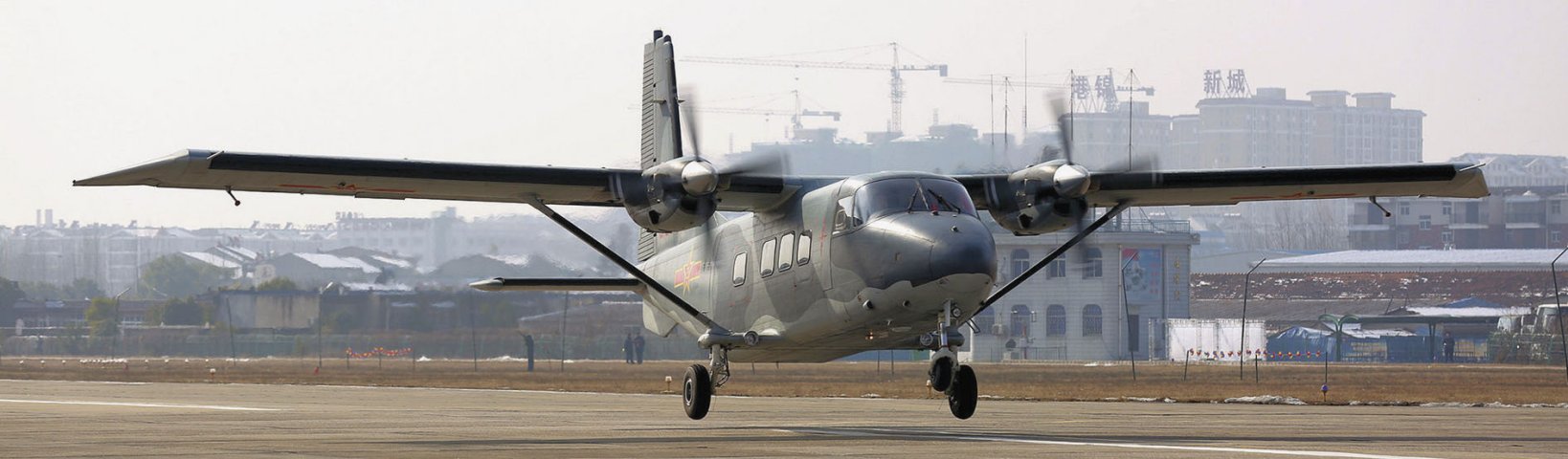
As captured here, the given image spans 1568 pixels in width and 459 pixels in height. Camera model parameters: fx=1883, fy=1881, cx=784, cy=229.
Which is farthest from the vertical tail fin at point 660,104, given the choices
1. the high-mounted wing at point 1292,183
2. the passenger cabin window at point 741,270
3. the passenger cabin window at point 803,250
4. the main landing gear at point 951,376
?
the main landing gear at point 951,376

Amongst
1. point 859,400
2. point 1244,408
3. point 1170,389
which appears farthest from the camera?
point 1170,389

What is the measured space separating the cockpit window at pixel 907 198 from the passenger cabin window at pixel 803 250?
4.65ft

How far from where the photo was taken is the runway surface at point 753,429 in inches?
732

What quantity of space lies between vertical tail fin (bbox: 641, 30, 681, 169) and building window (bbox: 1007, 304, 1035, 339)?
7339 cm

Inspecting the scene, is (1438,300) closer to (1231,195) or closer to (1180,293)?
(1180,293)

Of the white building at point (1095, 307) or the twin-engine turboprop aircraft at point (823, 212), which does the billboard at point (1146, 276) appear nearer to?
the white building at point (1095, 307)

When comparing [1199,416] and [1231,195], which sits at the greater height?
[1231,195]

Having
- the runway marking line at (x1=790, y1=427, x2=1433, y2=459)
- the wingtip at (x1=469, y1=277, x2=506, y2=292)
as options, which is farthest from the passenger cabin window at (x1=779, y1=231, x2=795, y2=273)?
the wingtip at (x1=469, y1=277, x2=506, y2=292)

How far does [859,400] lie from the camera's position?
3919 cm

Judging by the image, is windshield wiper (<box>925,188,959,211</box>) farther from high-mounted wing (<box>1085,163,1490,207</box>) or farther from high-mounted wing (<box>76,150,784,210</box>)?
high-mounted wing (<box>1085,163,1490,207</box>)

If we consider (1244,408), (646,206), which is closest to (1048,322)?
(1244,408)

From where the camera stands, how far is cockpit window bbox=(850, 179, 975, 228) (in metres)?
23.8

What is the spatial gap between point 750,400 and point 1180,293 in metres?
75.6

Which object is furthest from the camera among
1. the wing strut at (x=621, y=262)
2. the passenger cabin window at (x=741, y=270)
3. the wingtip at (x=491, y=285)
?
the wingtip at (x=491, y=285)
